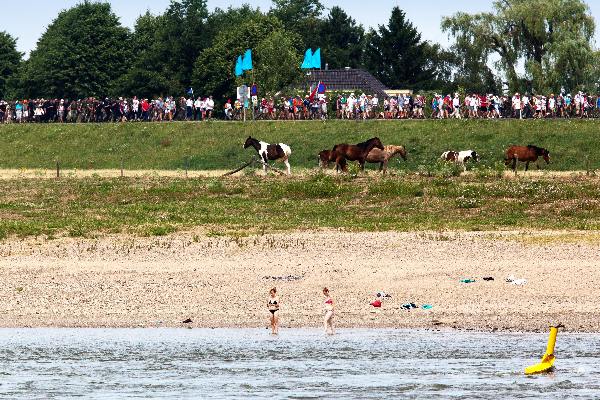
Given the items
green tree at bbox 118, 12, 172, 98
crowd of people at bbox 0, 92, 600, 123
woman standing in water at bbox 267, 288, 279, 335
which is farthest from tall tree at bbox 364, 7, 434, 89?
woman standing in water at bbox 267, 288, 279, 335

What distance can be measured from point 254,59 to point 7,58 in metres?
46.0

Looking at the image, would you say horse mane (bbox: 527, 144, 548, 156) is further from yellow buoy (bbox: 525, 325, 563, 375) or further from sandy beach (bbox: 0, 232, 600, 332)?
yellow buoy (bbox: 525, 325, 563, 375)

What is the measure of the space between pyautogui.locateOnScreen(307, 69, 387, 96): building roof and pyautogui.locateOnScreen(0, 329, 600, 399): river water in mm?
108412

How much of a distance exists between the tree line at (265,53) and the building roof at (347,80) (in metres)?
4.53

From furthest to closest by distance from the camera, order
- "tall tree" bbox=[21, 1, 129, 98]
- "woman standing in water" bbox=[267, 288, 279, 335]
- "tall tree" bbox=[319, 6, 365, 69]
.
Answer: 1. "tall tree" bbox=[319, 6, 365, 69]
2. "tall tree" bbox=[21, 1, 129, 98]
3. "woman standing in water" bbox=[267, 288, 279, 335]

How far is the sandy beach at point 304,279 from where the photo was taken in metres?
35.7

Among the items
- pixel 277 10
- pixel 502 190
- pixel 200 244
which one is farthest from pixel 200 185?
pixel 277 10

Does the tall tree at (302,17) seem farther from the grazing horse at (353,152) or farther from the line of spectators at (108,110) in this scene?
the grazing horse at (353,152)

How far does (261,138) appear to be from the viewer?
326 ft

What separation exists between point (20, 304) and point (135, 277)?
418 centimetres

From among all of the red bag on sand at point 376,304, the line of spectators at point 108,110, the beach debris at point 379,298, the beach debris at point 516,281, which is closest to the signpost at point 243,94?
the line of spectators at point 108,110

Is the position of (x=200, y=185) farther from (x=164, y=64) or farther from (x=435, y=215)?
(x=164, y=64)

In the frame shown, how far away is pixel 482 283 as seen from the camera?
3919 centimetres

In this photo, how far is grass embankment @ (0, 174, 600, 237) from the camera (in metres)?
53.5
